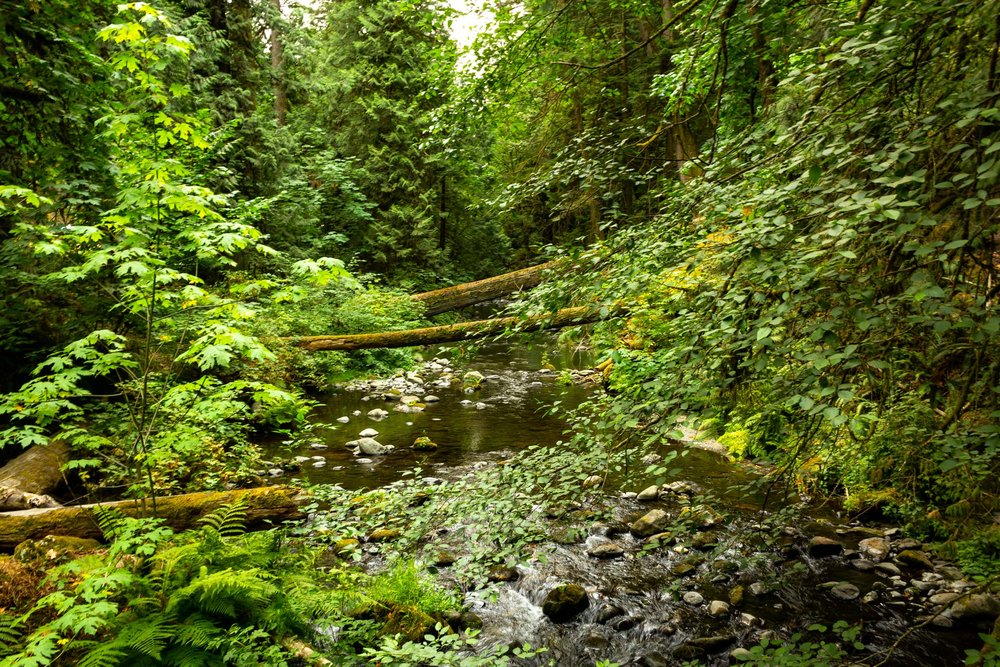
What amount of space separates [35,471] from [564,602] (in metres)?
5.94

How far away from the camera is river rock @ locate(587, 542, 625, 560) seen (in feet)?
17.5

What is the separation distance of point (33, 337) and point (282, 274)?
717 cm

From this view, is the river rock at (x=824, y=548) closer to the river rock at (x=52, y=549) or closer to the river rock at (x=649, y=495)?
the river rock at (x=649, y=495)

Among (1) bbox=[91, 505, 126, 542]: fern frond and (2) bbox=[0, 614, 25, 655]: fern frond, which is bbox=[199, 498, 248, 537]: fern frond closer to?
(1) bbox=[91, 505, 126, 542]: fern frond

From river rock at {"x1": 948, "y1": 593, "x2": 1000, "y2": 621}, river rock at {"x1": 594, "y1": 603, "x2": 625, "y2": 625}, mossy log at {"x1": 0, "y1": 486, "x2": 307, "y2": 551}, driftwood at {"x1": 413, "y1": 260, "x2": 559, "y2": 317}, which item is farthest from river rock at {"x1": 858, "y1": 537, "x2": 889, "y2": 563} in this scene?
driftwood at {"x1": 413, "y1": 260, "x2": 559, "y2": 317}

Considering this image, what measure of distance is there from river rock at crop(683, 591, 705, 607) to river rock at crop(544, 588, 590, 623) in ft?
2.84

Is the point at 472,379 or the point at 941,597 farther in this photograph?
the point at 472,379

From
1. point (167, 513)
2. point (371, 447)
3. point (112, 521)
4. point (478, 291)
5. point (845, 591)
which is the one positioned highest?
point (478, 291)

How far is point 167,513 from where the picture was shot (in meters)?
4.82

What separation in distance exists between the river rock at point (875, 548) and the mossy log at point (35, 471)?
8007 mm

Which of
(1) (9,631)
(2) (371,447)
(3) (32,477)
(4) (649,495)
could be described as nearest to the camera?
(1) (9,631)

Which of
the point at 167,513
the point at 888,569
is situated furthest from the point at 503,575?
the point at 888,569

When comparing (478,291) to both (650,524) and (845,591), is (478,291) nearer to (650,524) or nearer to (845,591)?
(650,524)

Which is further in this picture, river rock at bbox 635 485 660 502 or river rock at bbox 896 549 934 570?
river rock at bbox 635 485 660 502
